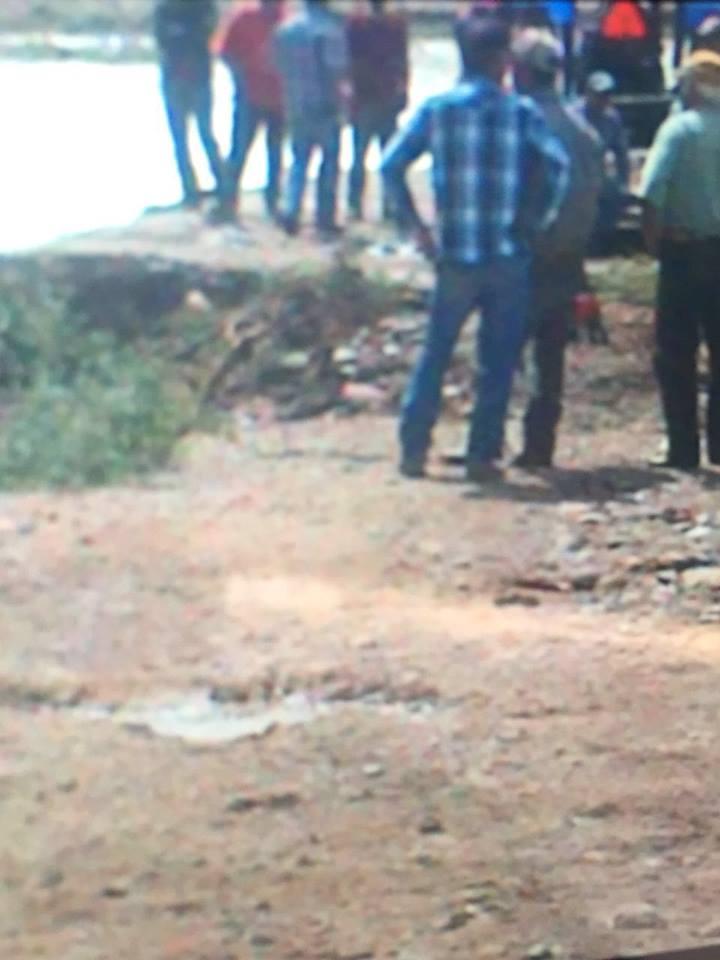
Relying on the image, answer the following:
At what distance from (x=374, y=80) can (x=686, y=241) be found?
49 cm

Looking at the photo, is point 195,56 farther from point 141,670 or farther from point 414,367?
point 141,670

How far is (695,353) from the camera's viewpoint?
10.8ft

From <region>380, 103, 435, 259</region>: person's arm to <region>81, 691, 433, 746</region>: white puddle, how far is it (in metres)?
0.55

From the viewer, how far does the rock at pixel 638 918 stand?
2949 millimetres

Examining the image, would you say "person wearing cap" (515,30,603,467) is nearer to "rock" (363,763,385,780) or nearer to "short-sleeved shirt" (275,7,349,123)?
"short-sleeved shirt" (275,7,349,123)

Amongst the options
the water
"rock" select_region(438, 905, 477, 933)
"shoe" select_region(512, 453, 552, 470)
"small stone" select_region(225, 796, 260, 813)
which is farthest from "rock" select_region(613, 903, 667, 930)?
the water

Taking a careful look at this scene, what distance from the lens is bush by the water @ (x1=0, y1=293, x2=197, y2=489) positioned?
2855mm

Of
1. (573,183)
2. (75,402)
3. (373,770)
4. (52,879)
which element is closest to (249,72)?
(75,402)

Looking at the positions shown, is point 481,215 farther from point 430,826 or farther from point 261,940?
point 261,940

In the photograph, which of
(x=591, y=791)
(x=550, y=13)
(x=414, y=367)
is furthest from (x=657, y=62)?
(x=591, y=791)

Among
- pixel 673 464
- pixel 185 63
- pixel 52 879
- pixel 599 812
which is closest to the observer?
pixel 52 879

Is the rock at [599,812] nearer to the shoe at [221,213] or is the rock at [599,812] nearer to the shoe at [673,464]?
the shoe at [673,464]

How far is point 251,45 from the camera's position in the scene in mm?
2910

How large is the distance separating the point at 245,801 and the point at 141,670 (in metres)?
0.17
